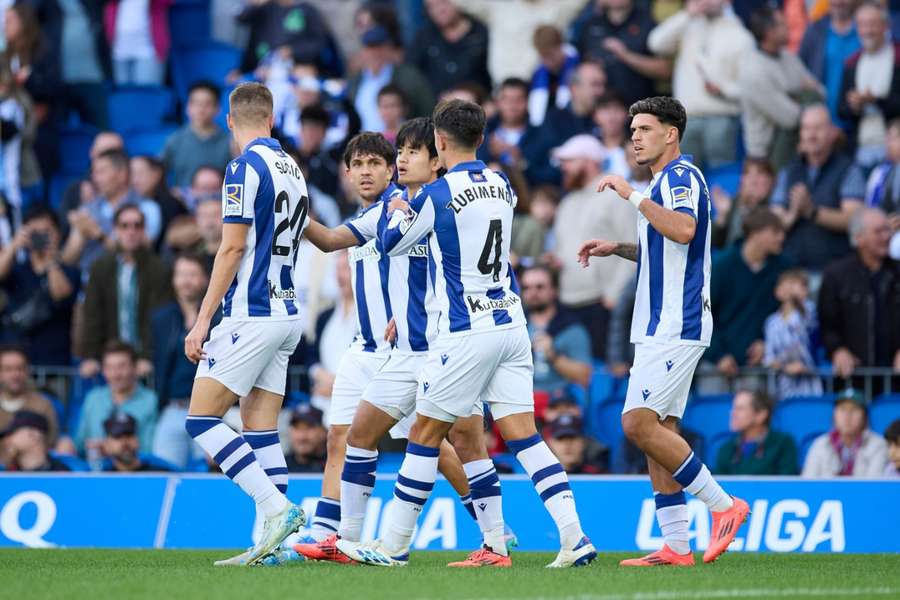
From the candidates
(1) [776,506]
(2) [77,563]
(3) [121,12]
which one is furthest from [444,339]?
(3) [121,12]

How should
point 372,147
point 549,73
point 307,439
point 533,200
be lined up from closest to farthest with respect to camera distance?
point 372,147 → point 307,439 → point 533,200 → point 549,73

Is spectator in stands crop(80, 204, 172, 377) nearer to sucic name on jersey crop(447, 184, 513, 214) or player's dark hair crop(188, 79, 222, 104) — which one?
player's dark hair crop(188, 79, 222, 104)

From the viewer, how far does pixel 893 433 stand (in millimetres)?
11906

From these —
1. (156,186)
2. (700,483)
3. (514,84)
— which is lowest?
(700,483)

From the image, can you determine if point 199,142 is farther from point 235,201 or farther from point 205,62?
point 235,201

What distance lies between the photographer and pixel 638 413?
9.03 metres

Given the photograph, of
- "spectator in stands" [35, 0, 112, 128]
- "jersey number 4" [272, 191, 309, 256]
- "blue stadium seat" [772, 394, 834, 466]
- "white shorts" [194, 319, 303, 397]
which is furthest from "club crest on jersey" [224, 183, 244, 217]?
"spectator in stands" [35, 0, 112, 128]

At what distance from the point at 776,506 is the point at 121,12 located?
428 inches

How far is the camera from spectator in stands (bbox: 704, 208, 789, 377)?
551 inches

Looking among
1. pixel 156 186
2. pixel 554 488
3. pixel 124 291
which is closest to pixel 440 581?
pixel 554 488

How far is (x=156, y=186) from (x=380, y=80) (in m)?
2.68

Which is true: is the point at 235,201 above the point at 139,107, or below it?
below

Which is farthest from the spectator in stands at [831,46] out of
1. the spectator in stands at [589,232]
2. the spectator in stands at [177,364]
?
the spectator in stands at [177,364]

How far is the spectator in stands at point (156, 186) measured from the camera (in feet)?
53.4
